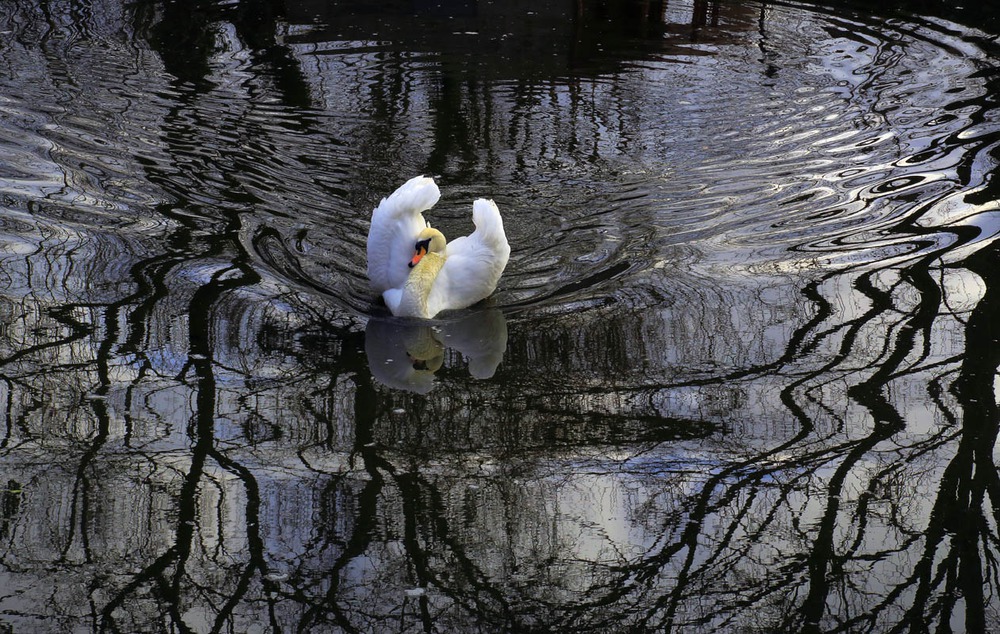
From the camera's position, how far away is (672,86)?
11.8 m

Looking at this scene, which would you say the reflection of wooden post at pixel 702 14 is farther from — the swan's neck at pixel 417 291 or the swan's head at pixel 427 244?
the swan's neck at pixel 417 291

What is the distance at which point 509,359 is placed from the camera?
6320 mm

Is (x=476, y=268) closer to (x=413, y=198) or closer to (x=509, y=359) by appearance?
(x=413, y=198)

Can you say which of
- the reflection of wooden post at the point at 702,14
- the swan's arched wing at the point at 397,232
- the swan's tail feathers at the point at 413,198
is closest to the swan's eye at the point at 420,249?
the swan's arched wing at the point at 397,232

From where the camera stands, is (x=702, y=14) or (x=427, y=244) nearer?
(x=427, y=244)

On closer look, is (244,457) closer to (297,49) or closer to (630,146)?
(630,146)

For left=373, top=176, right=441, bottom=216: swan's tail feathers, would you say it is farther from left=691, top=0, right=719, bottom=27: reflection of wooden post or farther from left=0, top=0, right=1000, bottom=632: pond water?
left=691, top=0, right=719, bottom=27: reflection of wooden post

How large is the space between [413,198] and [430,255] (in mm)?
388

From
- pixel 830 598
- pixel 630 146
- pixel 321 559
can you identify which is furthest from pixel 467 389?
pixel 630 146

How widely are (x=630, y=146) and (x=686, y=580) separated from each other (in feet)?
20.1

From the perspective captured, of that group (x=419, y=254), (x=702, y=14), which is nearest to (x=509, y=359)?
(x=419, y=254)

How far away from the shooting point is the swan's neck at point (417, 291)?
22.1 ft

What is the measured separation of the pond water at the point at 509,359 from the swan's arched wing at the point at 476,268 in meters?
0.16

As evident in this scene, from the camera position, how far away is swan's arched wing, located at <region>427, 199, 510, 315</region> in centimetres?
703
